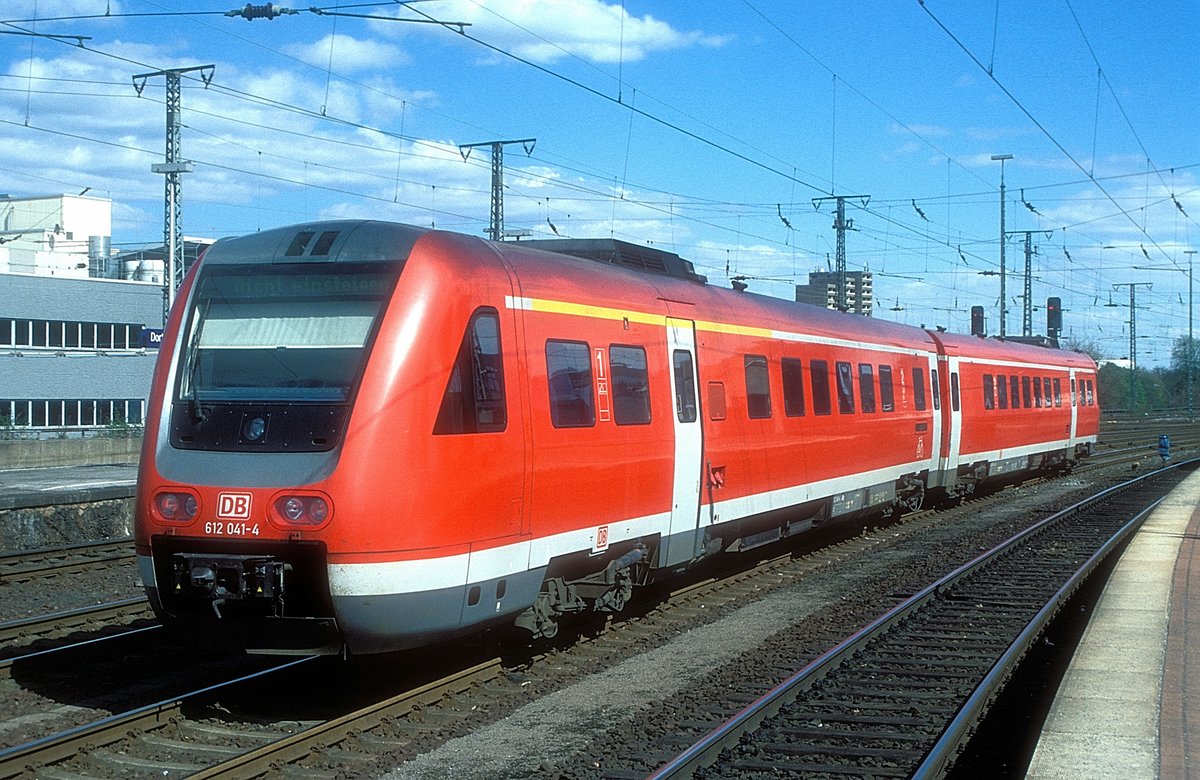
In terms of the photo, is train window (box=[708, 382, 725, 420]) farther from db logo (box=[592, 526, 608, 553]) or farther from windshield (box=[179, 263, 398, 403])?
windshield (box=[179, 263, 398, 403])

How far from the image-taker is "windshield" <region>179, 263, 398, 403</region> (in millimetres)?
8305

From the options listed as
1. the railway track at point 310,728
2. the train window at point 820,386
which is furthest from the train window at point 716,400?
the train window at point 820,386

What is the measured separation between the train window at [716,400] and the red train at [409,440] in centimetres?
33

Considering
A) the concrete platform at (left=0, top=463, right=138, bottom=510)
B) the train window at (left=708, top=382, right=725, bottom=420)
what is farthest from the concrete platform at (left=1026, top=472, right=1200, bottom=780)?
the concrete platform at (left=0, top=463, right=138, bottom=510)

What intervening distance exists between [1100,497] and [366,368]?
22394 mm

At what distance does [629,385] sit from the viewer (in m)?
10.7

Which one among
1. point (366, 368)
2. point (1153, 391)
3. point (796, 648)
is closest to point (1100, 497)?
point (796, 648)

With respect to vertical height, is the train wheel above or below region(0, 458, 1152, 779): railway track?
above

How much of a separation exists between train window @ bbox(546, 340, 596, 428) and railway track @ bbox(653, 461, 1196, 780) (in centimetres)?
246

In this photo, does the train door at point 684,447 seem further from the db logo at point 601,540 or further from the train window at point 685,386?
the db logo at point 601,540

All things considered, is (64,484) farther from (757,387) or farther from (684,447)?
(684,447)

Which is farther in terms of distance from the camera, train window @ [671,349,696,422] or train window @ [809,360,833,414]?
train window @ [809,360,833,414]

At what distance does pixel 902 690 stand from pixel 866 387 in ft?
28.9

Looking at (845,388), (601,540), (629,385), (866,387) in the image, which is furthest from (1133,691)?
(866,387)
